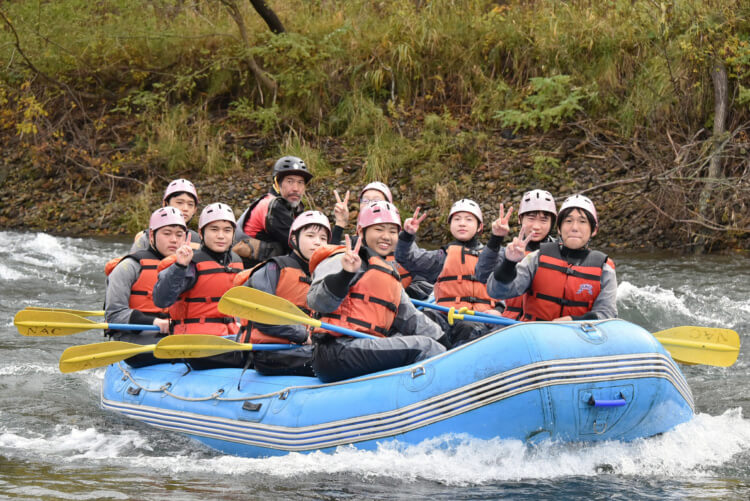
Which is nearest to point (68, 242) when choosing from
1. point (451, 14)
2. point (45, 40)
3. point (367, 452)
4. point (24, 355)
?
point (45, 40)

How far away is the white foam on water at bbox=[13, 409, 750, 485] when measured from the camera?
13.8 feet

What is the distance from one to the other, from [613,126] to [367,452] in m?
11.0

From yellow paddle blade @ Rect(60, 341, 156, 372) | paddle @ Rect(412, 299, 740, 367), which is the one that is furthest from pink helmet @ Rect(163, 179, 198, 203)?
paddle @ Rect(412, 299, 740, 367)

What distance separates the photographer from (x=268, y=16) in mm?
16562

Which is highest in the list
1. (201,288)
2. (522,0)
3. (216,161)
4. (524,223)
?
(522,0)

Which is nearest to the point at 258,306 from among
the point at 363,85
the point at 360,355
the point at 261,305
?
the point at 261,305

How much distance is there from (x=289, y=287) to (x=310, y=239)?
33cm

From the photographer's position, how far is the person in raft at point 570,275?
5234 mm

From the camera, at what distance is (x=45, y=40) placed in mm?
16688

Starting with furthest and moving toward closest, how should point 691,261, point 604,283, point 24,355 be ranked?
point 691,261
point 24,355
point 604,283

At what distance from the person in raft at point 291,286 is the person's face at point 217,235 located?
60cm

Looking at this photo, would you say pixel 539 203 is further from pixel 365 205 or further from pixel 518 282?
pixel 365 205

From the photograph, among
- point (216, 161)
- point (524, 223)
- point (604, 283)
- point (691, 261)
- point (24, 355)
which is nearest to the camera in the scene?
point (604, 283)

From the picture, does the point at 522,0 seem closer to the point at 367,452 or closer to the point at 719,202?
the point at 719,202
